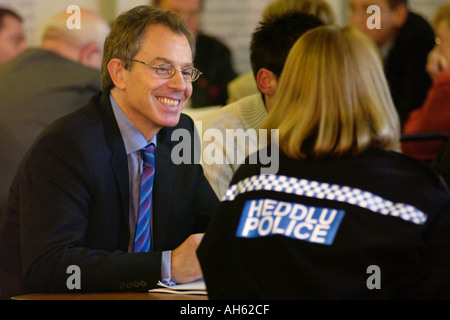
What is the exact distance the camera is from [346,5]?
5.83 meters

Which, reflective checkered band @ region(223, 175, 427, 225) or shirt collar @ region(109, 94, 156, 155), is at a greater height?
shirt collar @ region(109, 94, 156, 155)

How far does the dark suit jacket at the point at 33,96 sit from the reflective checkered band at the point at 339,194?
6.02 feet

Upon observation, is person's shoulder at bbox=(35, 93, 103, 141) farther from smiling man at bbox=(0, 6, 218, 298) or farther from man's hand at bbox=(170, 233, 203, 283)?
man's hand at bbox=(170, 233, 203, 283)

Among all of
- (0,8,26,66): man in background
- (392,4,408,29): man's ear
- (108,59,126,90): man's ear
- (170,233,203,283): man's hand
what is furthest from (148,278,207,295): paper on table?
(0,8,26,66): man in background

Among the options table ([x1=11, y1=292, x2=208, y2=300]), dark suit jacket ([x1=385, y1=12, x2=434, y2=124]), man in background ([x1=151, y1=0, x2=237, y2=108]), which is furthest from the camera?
man in background ([x1=151, y1=0, x2=237, y2=108])

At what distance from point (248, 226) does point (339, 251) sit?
8.2 inches

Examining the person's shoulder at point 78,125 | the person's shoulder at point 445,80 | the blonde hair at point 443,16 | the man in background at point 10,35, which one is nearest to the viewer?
the person's shoulder at point 78,125

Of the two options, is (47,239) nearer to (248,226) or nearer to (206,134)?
(248,226)

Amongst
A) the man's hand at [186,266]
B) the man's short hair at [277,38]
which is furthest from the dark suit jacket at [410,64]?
the man's hand at [186,266]

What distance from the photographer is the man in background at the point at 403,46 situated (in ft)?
15.3

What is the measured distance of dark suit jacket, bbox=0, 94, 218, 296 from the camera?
1973 millimetres

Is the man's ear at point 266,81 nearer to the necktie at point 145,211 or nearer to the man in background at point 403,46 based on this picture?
the necktie at point 145,211

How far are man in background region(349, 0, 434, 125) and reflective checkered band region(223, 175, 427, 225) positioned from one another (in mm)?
3188

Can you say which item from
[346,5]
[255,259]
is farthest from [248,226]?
[346,5]
